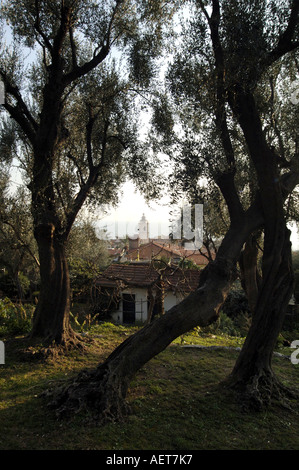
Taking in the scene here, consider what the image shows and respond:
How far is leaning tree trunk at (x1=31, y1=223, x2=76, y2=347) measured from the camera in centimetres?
952

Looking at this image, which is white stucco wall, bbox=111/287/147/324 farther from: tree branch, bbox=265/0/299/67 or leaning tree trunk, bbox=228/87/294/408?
tree branch, bbox=265/0/299/67

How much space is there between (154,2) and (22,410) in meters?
9.26

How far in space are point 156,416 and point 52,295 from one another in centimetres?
495

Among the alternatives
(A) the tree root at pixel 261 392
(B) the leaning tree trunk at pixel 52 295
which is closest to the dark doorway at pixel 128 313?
(B) the leaning tree trunk at pixel 52 295

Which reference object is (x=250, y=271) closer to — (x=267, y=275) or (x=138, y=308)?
(x=267, y=275)

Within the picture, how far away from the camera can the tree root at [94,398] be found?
555 cm

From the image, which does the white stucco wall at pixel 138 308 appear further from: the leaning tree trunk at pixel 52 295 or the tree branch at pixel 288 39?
the tree branch at pixel 288 39

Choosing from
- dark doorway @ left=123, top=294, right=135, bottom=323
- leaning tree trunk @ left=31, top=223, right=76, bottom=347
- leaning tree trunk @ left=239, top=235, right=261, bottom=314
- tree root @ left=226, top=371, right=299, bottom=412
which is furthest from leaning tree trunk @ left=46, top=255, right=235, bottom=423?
dark doorway @ left=123, top=294, right=135, bottom=323

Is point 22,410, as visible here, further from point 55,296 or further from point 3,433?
point 55,296

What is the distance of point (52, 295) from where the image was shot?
973cm

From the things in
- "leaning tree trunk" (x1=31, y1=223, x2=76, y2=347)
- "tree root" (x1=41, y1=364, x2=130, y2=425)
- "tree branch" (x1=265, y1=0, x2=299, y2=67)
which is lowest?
"tree root" (x1=41, y1=364, x2=130, y2=425)

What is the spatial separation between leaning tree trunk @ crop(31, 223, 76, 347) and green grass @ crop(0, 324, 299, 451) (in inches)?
31.1

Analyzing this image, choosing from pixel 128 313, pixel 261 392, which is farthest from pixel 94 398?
pixel 128 313

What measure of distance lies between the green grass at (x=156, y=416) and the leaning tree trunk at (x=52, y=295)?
79cm
